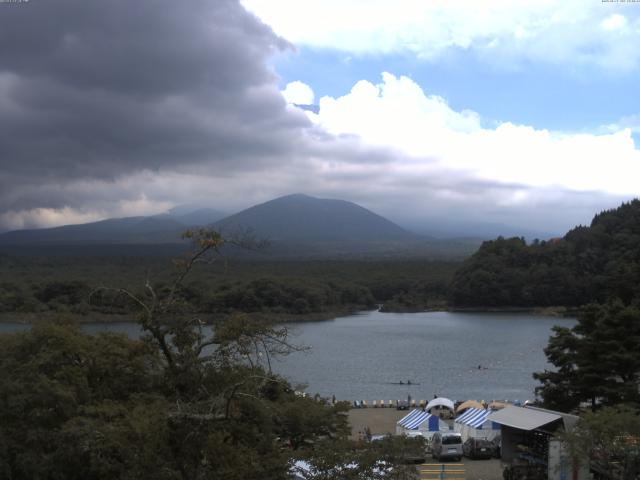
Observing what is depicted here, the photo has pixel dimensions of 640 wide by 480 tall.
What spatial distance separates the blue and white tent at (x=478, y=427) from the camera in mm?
12258

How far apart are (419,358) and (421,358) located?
0.14 metres

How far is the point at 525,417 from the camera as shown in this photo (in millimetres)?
9406

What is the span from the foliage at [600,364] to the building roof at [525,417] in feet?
8.28

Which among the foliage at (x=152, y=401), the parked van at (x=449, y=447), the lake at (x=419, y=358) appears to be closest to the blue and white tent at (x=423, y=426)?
the parked van at (x=449, y=447)

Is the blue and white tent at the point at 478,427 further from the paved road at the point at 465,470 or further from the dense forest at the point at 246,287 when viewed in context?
the dense forest at the point at 246,287

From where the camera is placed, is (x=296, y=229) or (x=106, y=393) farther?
(x=296, y=229)

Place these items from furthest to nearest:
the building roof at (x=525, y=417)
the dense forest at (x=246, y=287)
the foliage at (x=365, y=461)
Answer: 1. the dense forest at (x=246, y=287)
2. the building roof at (x=525, y=417)
3. the foliage at (x=365, y=461)

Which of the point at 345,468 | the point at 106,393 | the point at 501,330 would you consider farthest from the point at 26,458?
the point at 501,330

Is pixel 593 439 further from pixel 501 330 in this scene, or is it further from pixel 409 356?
pixel 501 330

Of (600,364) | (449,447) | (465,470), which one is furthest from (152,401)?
(600,364)

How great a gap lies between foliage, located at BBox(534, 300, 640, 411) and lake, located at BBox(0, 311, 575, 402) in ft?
22.5

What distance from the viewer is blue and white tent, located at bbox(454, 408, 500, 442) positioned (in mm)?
12258

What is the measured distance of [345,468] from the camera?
5.24 metres

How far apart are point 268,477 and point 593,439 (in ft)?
11.3
